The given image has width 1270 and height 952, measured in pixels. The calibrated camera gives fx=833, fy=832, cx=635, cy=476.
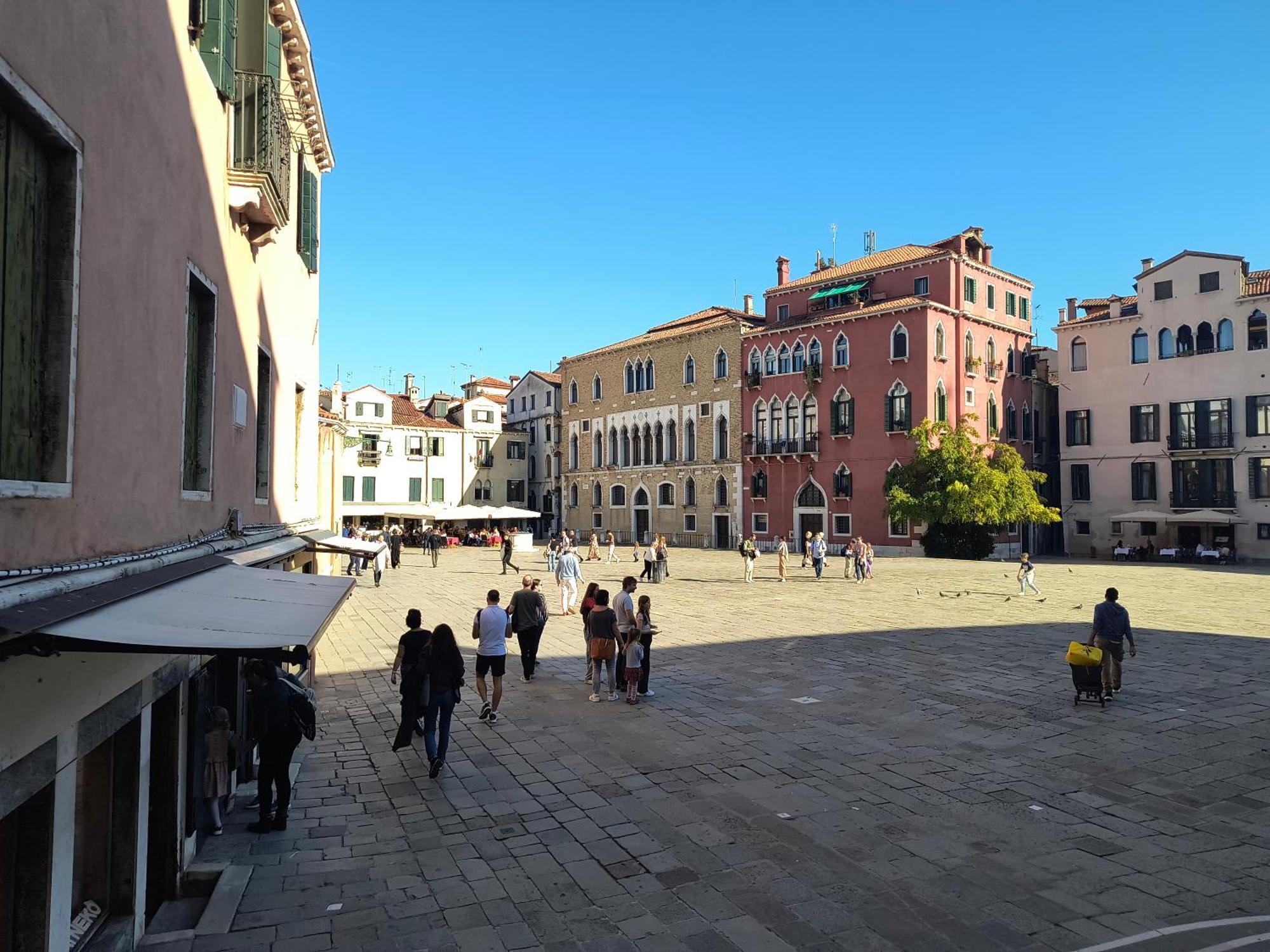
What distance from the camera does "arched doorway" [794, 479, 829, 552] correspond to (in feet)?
135

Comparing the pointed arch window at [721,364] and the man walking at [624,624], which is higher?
the pointed arch window at [721,364]

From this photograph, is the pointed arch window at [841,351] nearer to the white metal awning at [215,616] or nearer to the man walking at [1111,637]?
the man walking at [1111,637]

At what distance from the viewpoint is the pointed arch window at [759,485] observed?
43.8 meters

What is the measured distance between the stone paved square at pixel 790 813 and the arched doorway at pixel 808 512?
89.4ft

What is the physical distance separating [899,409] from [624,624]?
1178 inches

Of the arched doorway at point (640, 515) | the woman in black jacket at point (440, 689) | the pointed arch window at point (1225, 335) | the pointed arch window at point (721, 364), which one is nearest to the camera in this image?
the woman in black jacket at point (440, 689)

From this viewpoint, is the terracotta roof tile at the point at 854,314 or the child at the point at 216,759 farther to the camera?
the terracotta roof tile at the point at 854,314

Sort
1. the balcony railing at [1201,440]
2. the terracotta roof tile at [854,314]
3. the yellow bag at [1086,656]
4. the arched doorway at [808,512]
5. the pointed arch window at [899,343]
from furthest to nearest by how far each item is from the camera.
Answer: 1. the arched doorway at [808,512]
2. the pointed arch window at [899,343]
3. the terracotta roof tile at [854,314]
4. the balcony railing at [1201,440]
5. the yellow bag at [1086,656]

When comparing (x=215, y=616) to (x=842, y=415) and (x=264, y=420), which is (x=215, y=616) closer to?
(x=264, y=420)

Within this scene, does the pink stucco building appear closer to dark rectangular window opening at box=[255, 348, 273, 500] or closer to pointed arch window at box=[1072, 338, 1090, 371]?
pointed arch window at box=[1072, 338, 1090, 371]

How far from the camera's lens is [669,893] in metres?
5.51

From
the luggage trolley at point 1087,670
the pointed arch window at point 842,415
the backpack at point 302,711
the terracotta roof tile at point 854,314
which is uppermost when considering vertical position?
the terracotta roof tile at point 854,314

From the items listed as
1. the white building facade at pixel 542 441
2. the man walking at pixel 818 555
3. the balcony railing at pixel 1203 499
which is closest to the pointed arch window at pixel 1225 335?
the balcony railing at pixel 1203 499

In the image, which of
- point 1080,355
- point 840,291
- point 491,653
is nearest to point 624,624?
point 491,653
